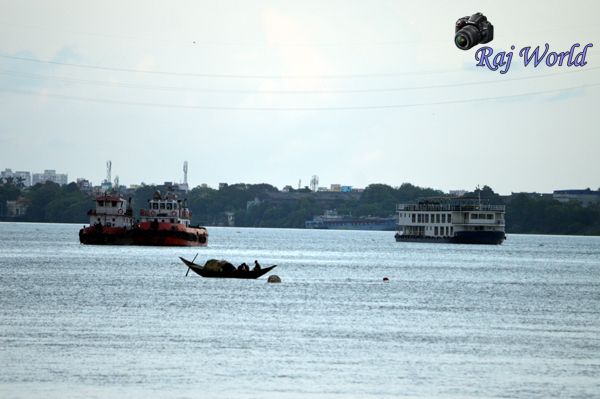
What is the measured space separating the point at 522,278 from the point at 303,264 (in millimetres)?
32377

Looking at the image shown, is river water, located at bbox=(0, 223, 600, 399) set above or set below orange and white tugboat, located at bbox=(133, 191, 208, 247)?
below

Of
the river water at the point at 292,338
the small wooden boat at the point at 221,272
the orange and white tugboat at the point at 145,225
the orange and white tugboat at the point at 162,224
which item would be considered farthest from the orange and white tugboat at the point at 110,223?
the small wooden boat at the point at 221,272

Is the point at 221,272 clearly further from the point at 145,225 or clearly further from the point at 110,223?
the point at 110,223

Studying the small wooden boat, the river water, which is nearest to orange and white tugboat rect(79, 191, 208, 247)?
the river water

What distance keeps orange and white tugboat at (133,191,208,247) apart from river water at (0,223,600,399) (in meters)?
59.9

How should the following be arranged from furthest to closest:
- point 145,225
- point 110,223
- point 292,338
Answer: point 110,223
point 145,225
point 292,338

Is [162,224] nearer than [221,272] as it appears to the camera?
No

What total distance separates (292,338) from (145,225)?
118 m

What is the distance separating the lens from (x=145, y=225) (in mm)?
179750

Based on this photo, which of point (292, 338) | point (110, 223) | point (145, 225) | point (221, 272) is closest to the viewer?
point (292, 338)

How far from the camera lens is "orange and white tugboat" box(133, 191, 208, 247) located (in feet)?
584

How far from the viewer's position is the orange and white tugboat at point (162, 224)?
7008 inches

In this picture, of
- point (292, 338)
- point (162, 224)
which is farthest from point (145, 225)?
point (292, 338)

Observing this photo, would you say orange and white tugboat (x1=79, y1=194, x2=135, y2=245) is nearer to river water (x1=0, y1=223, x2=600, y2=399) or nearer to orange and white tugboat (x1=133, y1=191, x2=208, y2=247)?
orange and white tugboat (x1=133, y1=191, x2=208, y2=247)
